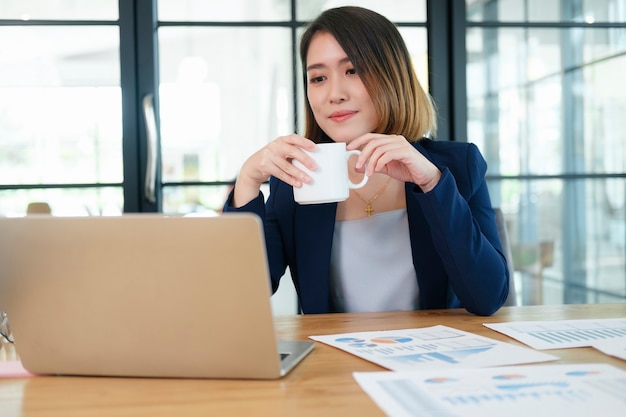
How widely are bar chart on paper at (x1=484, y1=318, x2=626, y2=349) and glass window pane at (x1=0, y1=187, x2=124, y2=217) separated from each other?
2.02 meters

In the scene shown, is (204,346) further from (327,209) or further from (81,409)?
(327,209)

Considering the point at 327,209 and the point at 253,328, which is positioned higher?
the point at 327,209

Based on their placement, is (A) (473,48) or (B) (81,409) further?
(A) (473,48)

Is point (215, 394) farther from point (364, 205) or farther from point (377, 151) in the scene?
point (364, 205)

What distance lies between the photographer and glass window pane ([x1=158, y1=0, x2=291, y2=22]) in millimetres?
2859

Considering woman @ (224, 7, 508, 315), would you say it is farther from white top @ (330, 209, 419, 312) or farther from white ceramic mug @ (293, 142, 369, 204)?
white ceramic mug @ (293, 142, 369, 204)

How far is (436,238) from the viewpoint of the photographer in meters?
1.36

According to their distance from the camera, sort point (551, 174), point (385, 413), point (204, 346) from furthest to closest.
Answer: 1. point (551, 174)
2. point (204, 346)
3. point (385, 413)

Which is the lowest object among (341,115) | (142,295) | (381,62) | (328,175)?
(142,295)

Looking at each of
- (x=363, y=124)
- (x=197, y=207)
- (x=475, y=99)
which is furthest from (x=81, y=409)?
(x=475, y=99)

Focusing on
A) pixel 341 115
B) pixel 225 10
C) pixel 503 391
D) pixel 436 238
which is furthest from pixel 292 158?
pixel 225 10

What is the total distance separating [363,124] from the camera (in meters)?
1.62

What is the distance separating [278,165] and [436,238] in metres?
0.36

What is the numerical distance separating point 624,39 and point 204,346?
9.29 feet
